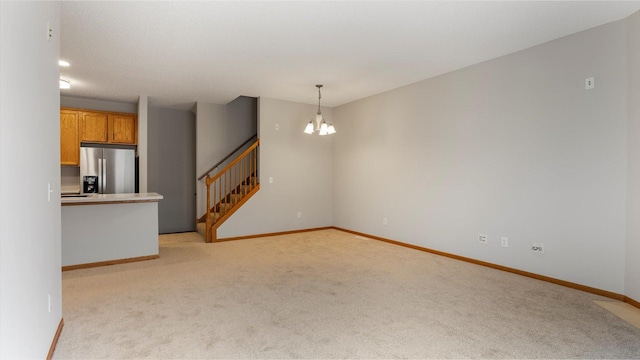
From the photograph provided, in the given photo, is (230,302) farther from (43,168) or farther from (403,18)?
(403,18)

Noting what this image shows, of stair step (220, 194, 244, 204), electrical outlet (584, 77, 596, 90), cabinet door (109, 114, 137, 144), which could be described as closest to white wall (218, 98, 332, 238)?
stair step (220, 194, 244, 204)

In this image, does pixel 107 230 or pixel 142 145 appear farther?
pixel 142 145

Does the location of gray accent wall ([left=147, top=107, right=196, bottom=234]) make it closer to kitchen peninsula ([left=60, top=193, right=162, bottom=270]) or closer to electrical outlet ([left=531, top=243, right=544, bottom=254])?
kitchen peninsula ([left=60, top=193, right=162, bottom=270])

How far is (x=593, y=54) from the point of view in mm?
3373

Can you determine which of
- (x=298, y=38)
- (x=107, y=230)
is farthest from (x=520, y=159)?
(x=107, y=230)

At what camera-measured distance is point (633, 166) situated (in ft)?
10.1

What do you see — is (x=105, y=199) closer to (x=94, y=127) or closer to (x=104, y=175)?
(x=104, y=175)

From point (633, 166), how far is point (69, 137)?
25.7 ft

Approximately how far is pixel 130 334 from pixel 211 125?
5.09 m

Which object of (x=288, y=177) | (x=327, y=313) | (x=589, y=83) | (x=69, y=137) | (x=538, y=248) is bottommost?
(x=327, y=313)

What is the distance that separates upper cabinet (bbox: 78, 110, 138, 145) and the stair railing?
171cm

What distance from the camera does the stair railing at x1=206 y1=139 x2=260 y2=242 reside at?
5914mm

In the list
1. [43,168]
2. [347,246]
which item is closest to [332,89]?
[347,246]

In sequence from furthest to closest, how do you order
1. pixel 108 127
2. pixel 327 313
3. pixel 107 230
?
pixel 108 127, pixel 107 230, pixel 327 313
